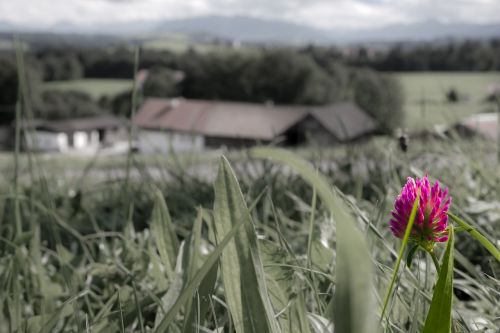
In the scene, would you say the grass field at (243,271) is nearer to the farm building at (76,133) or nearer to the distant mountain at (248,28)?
the farm building at (76,133)

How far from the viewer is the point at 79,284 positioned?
731 millimetres

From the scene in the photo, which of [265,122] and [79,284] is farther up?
[79,284]

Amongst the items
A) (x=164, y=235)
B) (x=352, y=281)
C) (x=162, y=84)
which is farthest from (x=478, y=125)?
(x=162, y=84)

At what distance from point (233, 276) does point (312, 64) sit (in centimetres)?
4300

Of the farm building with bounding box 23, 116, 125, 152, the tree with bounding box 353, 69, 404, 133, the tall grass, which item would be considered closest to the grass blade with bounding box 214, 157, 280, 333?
the tall grass

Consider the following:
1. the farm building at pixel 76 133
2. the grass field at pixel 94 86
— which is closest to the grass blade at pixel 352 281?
the farm building at pixel 76 133

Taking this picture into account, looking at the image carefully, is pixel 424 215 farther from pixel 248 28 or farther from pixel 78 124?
pixel 248 28

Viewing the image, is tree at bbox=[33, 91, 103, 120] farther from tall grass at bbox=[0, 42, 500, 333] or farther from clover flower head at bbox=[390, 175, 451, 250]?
clover flower head at bbox=[390, 175, 451, 250]

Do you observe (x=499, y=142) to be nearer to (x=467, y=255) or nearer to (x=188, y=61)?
(x=467, y=255)

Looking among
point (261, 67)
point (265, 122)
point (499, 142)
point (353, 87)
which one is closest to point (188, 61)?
point (261, 67)

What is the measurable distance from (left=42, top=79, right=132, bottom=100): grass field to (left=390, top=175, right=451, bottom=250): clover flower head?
1657 inches

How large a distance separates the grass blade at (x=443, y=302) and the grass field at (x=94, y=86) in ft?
138

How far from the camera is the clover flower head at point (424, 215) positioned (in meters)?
0.39

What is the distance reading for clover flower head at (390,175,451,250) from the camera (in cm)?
39
